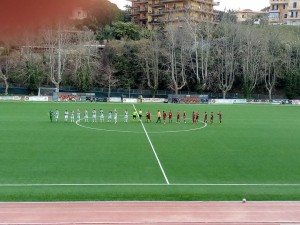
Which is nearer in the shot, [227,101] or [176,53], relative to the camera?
[227,101]

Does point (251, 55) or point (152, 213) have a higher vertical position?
point (251, 55)

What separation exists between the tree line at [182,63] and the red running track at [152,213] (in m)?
61.3

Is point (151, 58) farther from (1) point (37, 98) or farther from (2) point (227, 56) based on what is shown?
(1) point (37, 98)

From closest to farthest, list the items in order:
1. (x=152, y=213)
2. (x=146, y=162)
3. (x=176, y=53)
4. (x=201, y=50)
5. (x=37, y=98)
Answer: (x=152, y=213) → (x=146, y=162) → (x=37, y=98) → (x=201, y=50) → (x=176, y=53)

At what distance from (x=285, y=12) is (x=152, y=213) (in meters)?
109

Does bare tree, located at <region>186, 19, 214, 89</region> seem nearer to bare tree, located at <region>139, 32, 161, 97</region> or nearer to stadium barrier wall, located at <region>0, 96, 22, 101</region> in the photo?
bare tree, located at <region>139, 32, 161, 97</region>

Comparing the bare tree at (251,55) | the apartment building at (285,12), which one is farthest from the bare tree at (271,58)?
the apartment building at (285,12)

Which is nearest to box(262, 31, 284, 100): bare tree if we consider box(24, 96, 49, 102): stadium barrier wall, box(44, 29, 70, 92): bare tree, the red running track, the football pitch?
box(44, 29, 70, 92): bare tree

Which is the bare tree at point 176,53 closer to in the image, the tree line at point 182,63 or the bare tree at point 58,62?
the tree line at point 182,63

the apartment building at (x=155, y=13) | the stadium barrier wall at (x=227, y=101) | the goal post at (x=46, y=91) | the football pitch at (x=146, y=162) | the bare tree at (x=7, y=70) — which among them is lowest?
the football pitch at (x=146, y=162)

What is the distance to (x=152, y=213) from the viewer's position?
13.4 m

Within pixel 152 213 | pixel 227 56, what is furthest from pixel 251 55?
pixel 152 213

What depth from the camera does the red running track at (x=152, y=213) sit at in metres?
12.7

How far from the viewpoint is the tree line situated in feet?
251
